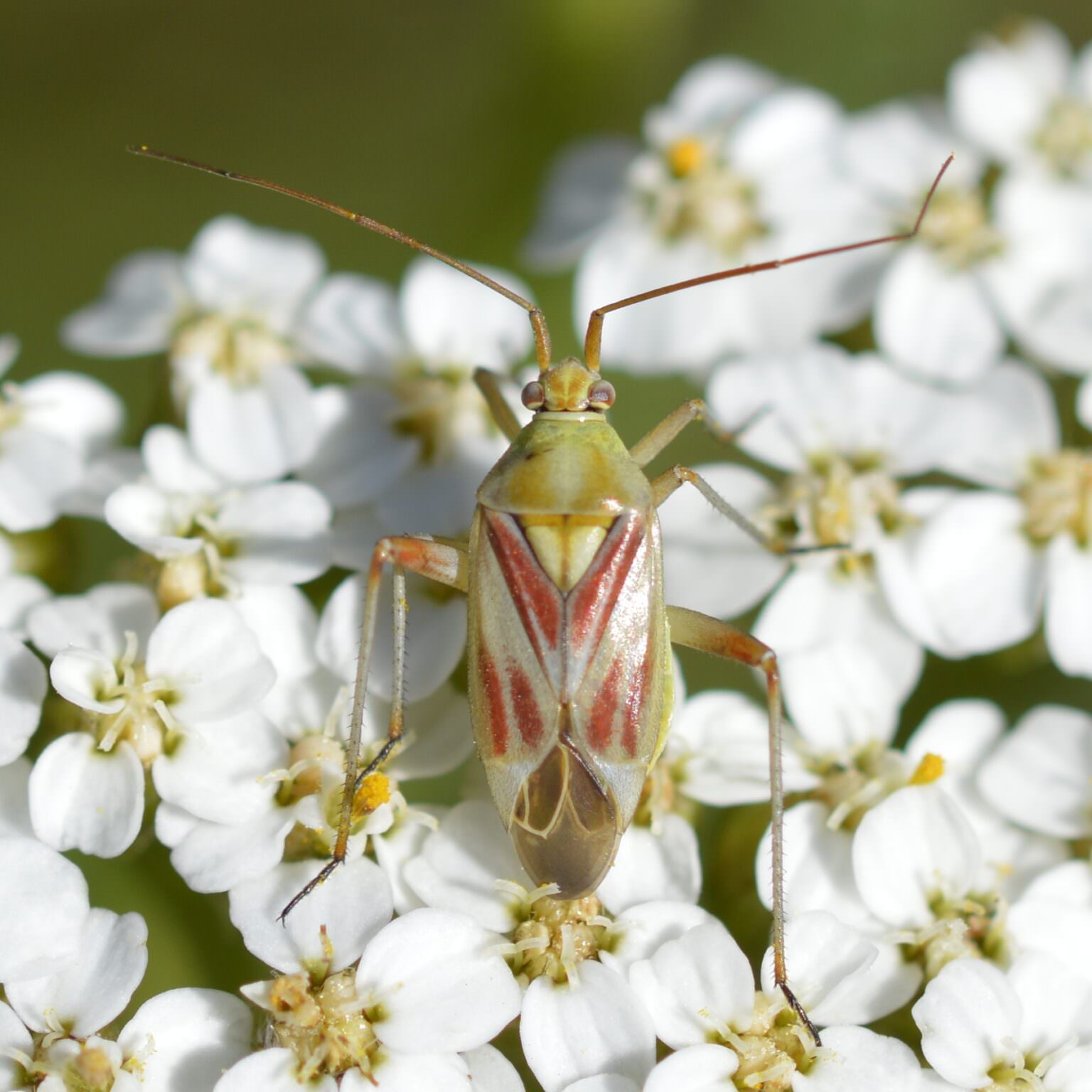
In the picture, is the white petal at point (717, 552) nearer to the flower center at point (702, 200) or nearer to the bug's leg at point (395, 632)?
the bug's leg at point (395, 632)

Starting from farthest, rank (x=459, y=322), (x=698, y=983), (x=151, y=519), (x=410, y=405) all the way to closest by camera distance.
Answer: (x=459, y=322) < (x=410, y=405) < (x=151, y=519) < (x=698, y=983)

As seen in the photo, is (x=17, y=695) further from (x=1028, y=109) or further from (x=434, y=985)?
(x=1028, y=109)

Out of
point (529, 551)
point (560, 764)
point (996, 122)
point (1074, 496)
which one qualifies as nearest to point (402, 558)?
point (529, 551)

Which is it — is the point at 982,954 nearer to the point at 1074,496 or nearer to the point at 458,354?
the point at 1074,496

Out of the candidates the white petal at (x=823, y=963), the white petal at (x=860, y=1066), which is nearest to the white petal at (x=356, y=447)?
the white petal at (x=823, y=963)

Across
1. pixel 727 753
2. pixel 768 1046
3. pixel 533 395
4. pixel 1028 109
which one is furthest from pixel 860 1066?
pixel 1028 109
